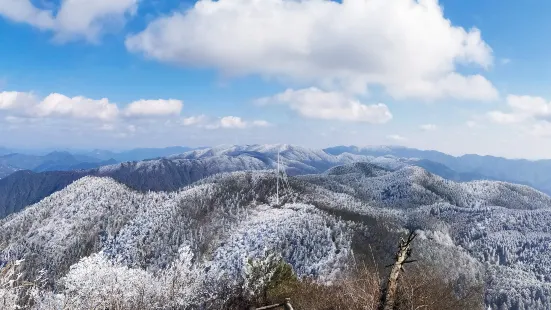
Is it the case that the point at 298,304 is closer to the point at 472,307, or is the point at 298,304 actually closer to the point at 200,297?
the point at 472,307

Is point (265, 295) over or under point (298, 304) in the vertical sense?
under

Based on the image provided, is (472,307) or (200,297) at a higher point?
(472,307)

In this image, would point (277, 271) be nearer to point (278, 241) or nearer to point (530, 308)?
point (278, 241)

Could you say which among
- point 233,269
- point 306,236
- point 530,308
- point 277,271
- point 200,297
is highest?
point 277,271

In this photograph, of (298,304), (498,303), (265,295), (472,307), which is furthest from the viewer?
(498,303)

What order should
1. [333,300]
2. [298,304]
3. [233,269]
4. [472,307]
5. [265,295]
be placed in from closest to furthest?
[333,300]
[298,304]
[265,295]
[472,307]
[233,269]

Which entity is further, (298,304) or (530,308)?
(530,308)

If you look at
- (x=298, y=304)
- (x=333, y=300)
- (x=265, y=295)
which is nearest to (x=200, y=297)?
(x=265, y=295)

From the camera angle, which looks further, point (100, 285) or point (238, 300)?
point (100, 285)

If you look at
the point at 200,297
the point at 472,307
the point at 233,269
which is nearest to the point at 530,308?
the point at 233,269
